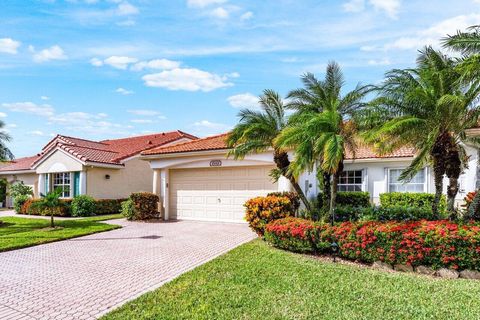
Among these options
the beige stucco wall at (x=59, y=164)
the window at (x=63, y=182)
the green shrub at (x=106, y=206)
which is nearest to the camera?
the green shrub at (x=106, y=206)

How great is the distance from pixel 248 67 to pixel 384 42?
5184mm

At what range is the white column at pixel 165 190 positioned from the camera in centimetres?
1677

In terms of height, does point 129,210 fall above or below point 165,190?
below

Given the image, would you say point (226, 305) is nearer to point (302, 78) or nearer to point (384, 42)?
point (302, 78)

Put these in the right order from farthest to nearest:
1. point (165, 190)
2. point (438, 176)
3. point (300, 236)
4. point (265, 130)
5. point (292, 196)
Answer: point (165, 190) → point (292, 196) → point (265, 130) → point (438, 176) → point (300, 236)

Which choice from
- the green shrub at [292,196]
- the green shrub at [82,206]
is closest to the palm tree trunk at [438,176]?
the green shrub at [292,196]

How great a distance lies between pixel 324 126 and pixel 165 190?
33.5 ft

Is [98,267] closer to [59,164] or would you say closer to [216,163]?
[216,163]

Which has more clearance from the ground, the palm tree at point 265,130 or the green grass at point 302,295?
the palm tree at point 265,130

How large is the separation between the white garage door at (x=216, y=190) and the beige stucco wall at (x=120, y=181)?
679cm

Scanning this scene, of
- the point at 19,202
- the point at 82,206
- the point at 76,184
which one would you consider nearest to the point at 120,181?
the point at 76,184

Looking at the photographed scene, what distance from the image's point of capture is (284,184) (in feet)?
44.7

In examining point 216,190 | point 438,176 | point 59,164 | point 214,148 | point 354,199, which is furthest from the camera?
point 59,164

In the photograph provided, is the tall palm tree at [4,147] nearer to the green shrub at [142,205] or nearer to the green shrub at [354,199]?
the green shrub at [142,205]
